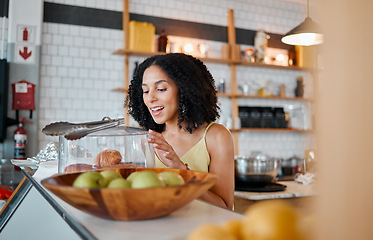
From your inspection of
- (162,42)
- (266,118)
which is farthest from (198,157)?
(266,118)

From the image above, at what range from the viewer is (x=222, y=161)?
6.39ft

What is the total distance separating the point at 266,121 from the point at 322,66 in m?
5.49

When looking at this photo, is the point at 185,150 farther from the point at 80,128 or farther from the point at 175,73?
the point at 80,128

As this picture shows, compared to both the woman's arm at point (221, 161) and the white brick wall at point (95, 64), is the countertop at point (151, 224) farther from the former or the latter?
the white brick wall at point (95, 64)

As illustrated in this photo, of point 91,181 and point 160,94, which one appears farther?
point 160,94

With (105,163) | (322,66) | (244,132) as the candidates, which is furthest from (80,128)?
(244,132)

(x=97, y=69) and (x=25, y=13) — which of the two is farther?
(x=97, y=69)

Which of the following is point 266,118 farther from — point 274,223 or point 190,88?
point 274,223

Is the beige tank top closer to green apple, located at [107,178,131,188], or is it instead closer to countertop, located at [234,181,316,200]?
countertop, located at [234,181,316,200]

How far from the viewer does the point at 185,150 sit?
2.13 m

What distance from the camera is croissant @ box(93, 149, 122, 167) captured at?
4.44ft

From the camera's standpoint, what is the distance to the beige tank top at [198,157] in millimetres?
2002

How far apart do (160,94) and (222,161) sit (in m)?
0.51

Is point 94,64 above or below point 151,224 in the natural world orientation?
above
